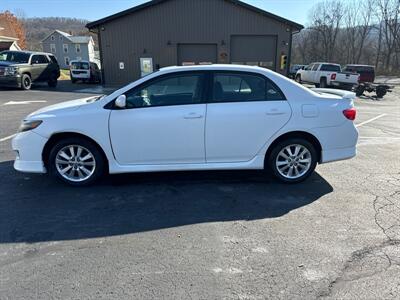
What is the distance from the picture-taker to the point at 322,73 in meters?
22.3

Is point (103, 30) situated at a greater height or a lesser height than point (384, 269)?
greater

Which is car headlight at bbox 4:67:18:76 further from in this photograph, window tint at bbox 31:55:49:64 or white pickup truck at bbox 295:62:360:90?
white pickup truck at bbox 295:62:360:90

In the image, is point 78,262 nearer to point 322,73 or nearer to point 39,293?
point 39,293

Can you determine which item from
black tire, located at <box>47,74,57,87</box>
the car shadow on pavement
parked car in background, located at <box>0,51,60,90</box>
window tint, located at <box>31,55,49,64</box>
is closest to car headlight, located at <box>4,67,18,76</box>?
parked car in background, located at <box>0,51,60,90</box>

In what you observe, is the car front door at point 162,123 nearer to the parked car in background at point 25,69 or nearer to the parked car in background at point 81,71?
the parked car in background at point 25,69

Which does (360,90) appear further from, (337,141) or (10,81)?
(10,81)

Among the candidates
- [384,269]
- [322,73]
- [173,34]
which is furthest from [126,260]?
[322,73]

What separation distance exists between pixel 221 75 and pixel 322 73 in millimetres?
20131

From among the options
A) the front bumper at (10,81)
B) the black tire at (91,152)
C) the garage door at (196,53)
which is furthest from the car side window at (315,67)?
the black tire at (91,152)

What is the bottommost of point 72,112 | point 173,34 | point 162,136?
point 162,136

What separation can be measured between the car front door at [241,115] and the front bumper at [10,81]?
16.5m

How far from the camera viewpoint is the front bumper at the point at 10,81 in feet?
55.6

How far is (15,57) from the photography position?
18281mm

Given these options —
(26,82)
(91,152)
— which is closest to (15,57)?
(26,82)
